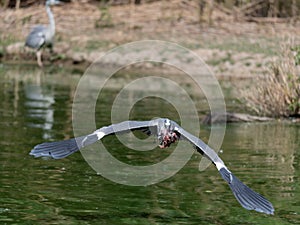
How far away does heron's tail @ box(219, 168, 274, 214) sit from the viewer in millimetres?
7448

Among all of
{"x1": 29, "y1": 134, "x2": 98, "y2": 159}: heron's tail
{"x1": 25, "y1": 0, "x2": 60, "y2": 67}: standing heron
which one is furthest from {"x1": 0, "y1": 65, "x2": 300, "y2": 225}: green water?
{"x1": 25, "y1": 0, "x2": 60, "y2": 67}: standing heron

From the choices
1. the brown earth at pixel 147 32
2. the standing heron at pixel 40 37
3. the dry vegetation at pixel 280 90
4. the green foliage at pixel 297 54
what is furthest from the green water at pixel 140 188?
the standing heron at pixel 40 37

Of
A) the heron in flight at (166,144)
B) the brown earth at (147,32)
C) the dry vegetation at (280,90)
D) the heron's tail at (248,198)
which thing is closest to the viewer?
the heron's tail at (248,198)

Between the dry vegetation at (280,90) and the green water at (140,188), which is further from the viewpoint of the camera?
the dry vegetation at (280,90)

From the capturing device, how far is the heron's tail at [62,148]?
7883 mm

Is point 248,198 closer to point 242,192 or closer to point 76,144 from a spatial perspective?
point 242,192

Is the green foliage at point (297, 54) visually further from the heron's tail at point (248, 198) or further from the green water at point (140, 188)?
the heron's tail at point (248, 198)

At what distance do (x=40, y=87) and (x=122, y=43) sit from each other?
511cm

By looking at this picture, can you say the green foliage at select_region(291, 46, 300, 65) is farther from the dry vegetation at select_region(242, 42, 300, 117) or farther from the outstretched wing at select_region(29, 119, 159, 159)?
the outstretched wing at select_region(29, 119, 159, 159)

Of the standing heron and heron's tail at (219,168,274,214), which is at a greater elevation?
heron's tail at (219,168,274,214)

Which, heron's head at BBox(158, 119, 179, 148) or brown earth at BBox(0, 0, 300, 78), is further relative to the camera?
brown earth at BBox(0, 0, 300, 78)

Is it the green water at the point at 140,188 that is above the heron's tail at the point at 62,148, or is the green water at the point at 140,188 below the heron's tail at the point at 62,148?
below

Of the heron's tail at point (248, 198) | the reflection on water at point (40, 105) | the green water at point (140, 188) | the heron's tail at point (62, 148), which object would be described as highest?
the heron's tail at point (62, 148)

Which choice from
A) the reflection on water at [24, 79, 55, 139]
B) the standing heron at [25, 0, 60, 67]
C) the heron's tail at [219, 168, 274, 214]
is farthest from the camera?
the standing heron at [25, 0, 60, 67]
